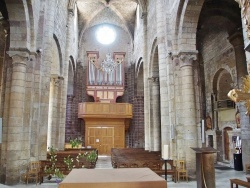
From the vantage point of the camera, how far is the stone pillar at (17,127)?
26.2ft

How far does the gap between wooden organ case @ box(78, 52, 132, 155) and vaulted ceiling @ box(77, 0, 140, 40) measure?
4.10m

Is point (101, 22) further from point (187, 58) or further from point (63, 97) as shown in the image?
point (187, 58)

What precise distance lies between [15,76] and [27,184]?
3.65 meters

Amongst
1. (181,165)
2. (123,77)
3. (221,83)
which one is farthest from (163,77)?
(123,77)

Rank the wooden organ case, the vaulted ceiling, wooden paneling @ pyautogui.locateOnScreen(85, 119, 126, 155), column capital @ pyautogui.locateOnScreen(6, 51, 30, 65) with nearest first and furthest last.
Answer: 1. column capital @ pyautogui.locateOnScreen(6, 51, 30, 65)
2. the wooden organ case
3. wooden paneling @ pyautogui.locateOnScreen(85, 119, 126, 155)
4. the vaulted ceiling

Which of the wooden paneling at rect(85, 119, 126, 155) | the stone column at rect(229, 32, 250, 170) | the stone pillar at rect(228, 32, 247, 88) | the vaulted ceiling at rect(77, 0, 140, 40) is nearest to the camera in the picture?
the stone column at rect(229, 32, 250, 170)

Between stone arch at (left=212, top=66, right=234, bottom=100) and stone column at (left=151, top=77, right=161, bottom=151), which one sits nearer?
stone column at (left=151, top=77, right=161, bottom=151)

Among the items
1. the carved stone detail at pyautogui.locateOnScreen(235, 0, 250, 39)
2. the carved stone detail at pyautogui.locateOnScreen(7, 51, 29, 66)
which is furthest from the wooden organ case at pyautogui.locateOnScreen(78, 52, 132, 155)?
the carved stone detail at pyautogui.locateOnScreen(235, 0, 250, 39)

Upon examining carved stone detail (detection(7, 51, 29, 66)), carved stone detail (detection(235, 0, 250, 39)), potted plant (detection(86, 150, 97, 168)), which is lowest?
potted plant (detection(86, 150, 97, 168))

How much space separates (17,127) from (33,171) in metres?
1.61

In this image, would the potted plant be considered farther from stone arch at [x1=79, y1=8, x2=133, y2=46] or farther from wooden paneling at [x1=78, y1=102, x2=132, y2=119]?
stone arch at [x1=79, y1=8, x2=133, y2=46]

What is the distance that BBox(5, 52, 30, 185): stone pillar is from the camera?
798 cm

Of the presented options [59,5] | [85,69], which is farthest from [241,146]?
[85,69]

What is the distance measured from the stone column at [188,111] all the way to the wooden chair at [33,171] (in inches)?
207
